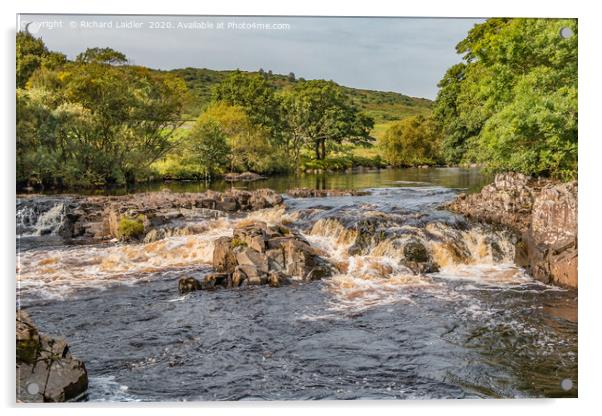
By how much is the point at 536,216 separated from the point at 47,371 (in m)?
6.11

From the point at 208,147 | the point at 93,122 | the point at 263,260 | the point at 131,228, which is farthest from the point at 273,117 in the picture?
the point at 131,228

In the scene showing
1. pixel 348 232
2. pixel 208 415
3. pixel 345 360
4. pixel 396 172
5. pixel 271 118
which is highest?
pixel 271 118

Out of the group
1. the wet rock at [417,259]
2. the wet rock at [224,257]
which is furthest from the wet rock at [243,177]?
the wet rock at [417,259]

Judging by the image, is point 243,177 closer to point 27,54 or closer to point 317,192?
point 317,192

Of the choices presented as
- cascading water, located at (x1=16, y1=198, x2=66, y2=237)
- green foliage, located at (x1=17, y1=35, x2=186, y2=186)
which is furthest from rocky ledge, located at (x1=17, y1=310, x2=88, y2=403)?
green foliage, located at (x1=17, y1=35, x2=186, y2=186)

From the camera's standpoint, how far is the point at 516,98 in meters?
7.57

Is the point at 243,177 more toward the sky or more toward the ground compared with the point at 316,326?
more toward the sky

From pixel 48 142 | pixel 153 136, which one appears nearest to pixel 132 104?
pixel 153 136

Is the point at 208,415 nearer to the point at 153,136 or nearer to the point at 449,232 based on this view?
the point at 153,136

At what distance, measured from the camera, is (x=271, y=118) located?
26.1ft

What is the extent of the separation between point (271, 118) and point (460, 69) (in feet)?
8.31

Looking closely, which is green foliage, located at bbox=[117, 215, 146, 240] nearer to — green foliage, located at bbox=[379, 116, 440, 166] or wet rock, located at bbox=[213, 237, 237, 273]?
wet rock, located at bbox=[213, 237, 237, 273]

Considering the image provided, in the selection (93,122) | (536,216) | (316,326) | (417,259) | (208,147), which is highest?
(93,122)
